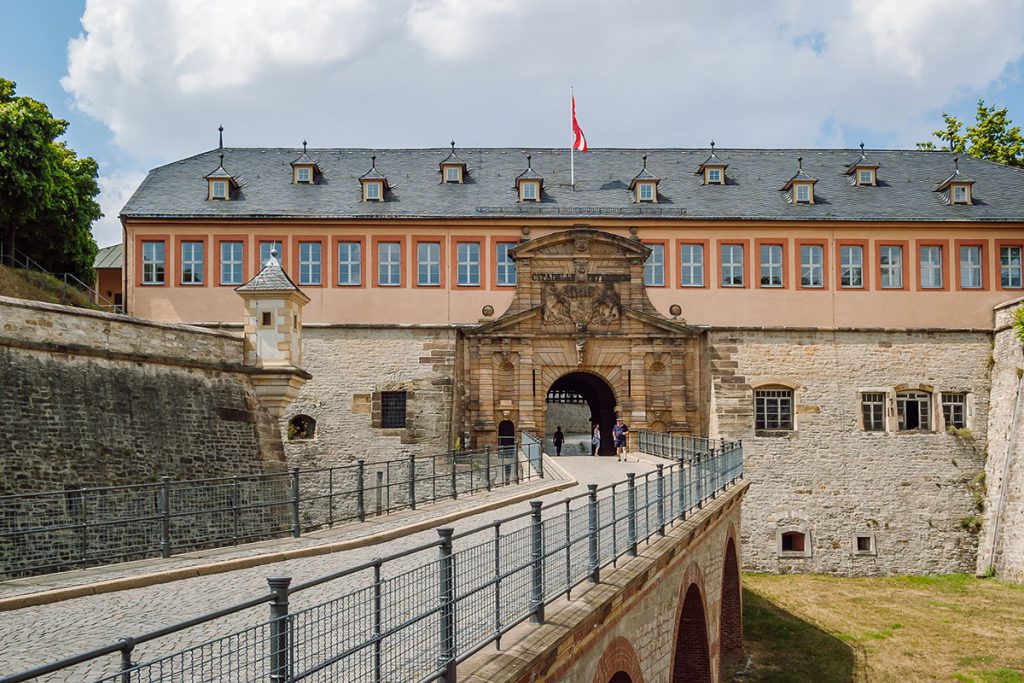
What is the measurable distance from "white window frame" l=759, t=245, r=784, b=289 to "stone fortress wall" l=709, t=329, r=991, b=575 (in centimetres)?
181

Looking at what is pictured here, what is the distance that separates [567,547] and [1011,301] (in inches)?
1167

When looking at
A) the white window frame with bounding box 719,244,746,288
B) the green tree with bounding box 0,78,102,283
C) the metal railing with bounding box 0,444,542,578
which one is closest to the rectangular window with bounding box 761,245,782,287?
the white window frame with bounding box 719,244,746,288

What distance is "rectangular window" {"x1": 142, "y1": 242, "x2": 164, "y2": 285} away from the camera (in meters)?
35.1

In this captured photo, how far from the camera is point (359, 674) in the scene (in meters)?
7.02

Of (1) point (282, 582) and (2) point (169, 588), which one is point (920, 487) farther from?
(1) point (282, 582)

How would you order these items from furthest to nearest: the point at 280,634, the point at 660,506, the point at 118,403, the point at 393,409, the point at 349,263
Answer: the point at 349,263 → the point at 393,409 → the point at 118,403 → the point at 660,506 → the point at 280,634

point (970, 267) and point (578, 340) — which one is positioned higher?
point (970, 267)

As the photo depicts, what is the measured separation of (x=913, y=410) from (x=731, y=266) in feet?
25.9

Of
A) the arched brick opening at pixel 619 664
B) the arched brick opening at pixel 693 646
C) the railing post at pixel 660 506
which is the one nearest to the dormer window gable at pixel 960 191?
the arched brick opening at pixel 693 646

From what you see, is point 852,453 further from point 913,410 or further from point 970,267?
point 970,267

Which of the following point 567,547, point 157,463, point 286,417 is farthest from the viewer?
point 286,417

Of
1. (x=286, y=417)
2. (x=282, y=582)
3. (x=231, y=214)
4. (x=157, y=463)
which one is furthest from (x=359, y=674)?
(x=231, y=214)

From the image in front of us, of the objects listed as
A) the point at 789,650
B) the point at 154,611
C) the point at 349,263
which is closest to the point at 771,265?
the point at 349,263

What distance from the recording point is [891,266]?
119 feet
